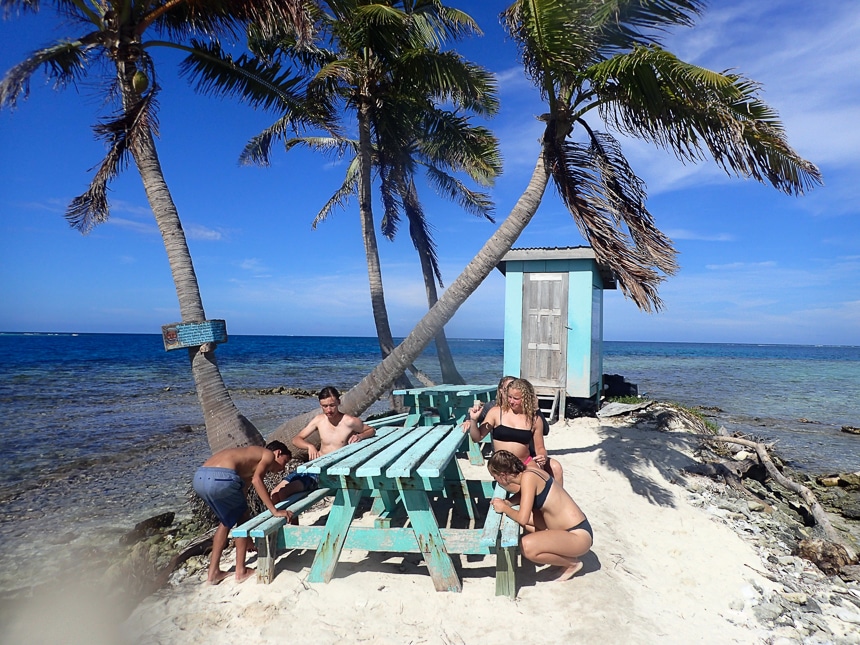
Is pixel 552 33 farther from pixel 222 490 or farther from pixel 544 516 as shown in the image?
pixel 222 490

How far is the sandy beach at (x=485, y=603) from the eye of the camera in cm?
345

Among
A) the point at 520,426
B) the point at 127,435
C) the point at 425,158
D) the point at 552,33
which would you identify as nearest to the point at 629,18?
the point at 552,33

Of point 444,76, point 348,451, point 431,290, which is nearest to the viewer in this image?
point 348,451

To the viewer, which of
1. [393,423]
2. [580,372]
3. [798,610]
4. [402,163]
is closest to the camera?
[798,610]

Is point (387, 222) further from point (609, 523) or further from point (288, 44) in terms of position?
point (609, 523)

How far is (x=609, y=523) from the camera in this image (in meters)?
5.53

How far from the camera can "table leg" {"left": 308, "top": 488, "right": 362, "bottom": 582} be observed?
12.9 ft

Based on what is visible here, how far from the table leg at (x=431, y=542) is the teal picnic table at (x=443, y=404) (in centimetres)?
299

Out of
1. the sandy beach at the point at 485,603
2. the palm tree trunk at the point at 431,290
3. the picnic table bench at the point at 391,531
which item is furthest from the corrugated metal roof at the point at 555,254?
the picnic table bench at the point at 391,531

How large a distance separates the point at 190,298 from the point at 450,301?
11.1ft

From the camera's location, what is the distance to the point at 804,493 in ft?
24.5

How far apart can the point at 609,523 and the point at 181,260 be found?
6018 mm

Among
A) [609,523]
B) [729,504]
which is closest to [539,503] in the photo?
[609,523]

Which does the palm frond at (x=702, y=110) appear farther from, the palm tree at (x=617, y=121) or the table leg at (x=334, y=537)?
the table leg at (x=334, y=537)
